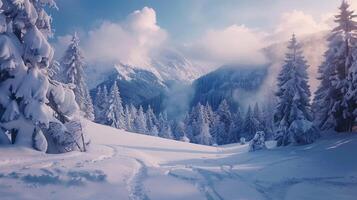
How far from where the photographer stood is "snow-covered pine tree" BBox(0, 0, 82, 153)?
17609 mm

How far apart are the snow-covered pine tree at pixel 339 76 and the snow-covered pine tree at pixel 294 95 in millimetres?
1841

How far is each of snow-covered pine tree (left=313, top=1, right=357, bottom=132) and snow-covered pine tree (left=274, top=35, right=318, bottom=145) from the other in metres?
1.84

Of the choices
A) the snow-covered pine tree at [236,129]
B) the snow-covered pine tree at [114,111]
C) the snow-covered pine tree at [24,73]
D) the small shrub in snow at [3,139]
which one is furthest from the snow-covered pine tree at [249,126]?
the small shrub in snow at [3,139]

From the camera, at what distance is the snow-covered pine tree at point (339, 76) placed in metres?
32.8

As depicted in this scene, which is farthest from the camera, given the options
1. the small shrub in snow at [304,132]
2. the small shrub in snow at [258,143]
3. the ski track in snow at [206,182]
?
the small shrub in snow at [258,143]

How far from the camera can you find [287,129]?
37.6 metres

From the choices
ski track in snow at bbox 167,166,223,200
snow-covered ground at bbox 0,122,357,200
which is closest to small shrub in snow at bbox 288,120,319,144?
snow-covered ground at bbox 0,122,357,200

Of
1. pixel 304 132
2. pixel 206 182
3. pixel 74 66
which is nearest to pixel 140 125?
pixel 74 66

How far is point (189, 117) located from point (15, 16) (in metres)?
97.2

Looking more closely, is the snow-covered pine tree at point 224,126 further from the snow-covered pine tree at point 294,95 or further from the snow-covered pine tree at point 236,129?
the snow-covered pine tree at point 294,95

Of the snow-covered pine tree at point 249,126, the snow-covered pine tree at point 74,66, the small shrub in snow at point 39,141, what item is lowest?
the small shrub in snow at point 39,141

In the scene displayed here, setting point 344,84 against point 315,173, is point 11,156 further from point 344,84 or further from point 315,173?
point 344,84

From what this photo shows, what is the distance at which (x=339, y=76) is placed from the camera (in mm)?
34375

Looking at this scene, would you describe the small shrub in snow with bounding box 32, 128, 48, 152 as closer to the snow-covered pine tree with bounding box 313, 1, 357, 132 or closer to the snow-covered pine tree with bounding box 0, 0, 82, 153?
the snow-covered pine tree with bounding box 0, 0, 82, 153
